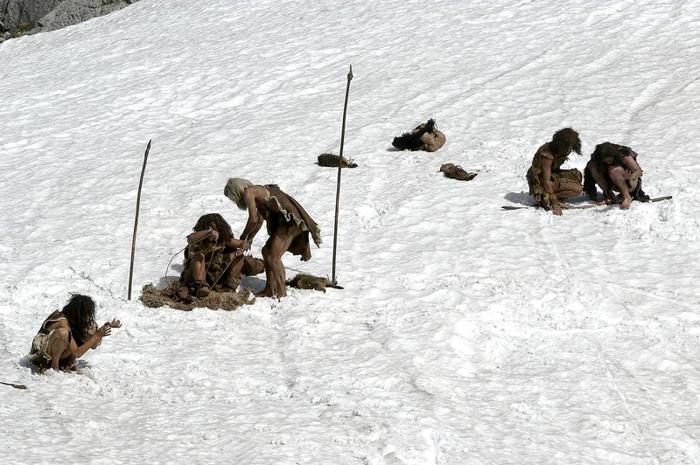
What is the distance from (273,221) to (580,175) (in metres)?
4.43

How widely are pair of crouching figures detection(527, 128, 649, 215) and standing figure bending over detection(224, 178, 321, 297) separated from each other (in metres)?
3.50

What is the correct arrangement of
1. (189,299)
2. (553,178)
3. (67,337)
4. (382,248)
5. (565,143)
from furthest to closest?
(553,178) → (565,143) → (382,248) → (189,299) → (67,337)

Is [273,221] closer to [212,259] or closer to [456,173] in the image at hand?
[212,259]

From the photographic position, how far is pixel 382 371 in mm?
8172

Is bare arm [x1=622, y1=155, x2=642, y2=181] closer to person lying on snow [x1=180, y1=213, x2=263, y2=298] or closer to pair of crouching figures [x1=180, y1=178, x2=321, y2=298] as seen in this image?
pair of crouching figures [x1=180, y1=178, x2=321, y2=298]

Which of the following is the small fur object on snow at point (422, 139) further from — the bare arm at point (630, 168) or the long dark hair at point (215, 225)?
the long dark hair at point (215, 225)

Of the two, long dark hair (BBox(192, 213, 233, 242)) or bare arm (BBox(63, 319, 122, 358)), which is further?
long dark hair (BBox(192, 213, 233, 242))

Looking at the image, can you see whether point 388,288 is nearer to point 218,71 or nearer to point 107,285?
point 107,285

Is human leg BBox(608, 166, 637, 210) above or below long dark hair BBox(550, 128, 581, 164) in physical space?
below

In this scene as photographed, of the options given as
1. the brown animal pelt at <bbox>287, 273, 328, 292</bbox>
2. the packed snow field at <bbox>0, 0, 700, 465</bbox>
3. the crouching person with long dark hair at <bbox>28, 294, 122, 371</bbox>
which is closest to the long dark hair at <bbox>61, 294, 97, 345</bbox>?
the crouching person with long dark hair at <bbox>28, 294, 122, 371</bbox>

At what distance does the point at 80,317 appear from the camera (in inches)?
321

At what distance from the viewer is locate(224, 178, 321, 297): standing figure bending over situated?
10.1 meters

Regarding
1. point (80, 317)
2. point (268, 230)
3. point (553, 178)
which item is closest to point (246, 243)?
point (268, 230)

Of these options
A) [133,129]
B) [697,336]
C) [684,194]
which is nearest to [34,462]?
[697,336]
